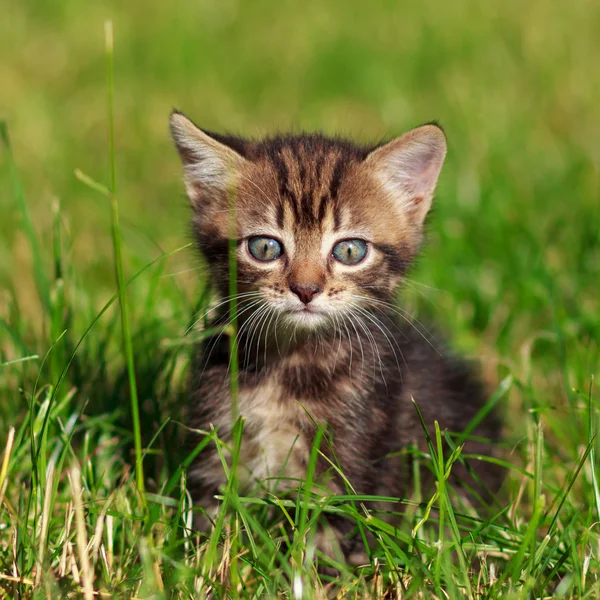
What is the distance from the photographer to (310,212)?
127 inches

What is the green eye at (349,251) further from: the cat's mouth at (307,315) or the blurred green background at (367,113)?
the blurred green background at (367,113)

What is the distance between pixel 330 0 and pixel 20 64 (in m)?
3.72

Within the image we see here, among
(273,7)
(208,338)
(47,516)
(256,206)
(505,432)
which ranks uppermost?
(273,7)

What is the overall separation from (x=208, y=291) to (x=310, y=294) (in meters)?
0.70

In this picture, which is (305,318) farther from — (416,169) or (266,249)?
(416,169)

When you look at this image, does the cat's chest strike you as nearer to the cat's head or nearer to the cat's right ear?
the cat's head

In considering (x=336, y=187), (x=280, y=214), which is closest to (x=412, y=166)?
(x=336, y=187)

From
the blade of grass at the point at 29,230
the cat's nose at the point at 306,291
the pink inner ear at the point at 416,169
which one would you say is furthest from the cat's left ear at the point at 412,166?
the blade of grass at the point at 29,230

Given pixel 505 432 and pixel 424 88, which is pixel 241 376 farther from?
pixel 424 88

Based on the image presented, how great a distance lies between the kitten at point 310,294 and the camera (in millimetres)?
3193

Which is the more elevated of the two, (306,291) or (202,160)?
(202,160)

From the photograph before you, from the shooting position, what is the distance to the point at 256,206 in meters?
3.29

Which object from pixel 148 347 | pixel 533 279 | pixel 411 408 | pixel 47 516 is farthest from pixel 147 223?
pixel 47 516

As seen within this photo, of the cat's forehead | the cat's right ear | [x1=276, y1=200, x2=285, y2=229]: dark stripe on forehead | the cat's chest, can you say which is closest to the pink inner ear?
the cat's forehead
